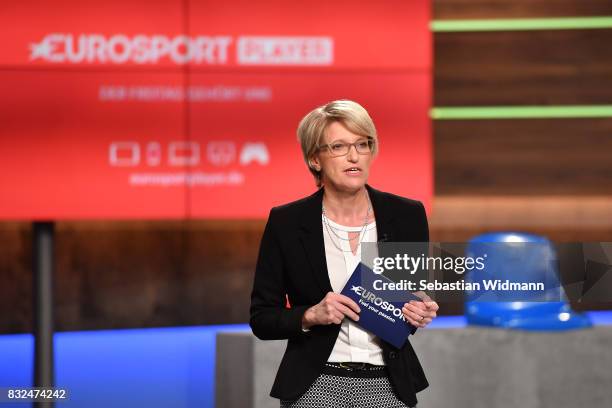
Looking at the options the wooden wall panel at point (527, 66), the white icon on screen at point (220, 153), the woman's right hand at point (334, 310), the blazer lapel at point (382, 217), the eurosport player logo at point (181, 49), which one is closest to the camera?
the woman's right hand at point (334, 310)

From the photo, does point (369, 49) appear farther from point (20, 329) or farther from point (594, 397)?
point (20, 329)

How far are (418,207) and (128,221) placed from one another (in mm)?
5794

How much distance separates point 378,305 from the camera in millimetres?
1769

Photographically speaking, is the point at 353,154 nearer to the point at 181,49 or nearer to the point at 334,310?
the point at 334,310

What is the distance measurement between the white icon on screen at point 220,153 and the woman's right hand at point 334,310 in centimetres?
267

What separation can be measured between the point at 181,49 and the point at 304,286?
2689mm

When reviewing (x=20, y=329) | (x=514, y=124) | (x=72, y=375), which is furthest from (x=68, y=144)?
(x=514, y=124)

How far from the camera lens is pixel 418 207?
1.92 m

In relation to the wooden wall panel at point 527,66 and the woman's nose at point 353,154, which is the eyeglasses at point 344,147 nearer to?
the woman's nose at point 353,154

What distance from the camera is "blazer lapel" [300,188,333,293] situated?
1.83 m

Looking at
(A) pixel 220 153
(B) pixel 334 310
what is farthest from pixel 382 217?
(A) pixel 220 153

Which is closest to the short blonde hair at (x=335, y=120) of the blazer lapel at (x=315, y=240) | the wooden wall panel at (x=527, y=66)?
the blazer lapel at (x=315, y=240)

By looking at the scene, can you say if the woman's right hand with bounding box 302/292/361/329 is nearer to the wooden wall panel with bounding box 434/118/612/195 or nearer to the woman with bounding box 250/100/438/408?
the woman with bounding box 250/100/438/408

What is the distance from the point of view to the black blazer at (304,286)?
5.95 feet
